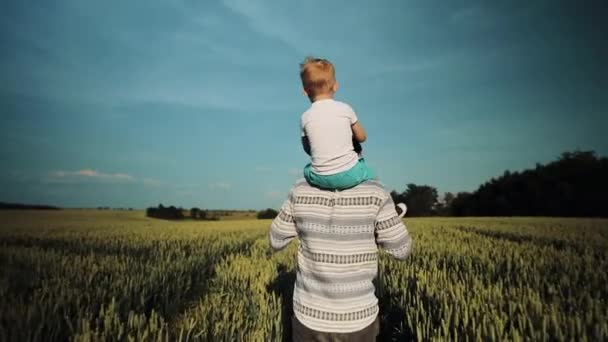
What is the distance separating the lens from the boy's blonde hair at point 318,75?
80.6 inches

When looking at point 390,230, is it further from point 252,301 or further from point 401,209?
point 252,301

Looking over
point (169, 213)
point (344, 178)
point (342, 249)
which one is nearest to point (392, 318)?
point (342, 249)

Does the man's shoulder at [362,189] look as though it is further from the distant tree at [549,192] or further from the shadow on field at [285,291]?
the distant tree at [549,192]

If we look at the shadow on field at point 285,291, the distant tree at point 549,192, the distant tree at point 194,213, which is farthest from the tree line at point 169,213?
the distant tree at point 549,192

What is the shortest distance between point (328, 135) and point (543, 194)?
62793 millimetres

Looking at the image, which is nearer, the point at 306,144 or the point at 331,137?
the point at 331,137

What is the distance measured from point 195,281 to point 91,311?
6.22 feet

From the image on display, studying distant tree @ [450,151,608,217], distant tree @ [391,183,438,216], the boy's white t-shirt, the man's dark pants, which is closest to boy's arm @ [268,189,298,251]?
the boy's white t-shirt

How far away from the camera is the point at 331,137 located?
195 centimetres

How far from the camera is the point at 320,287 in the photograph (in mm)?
2000

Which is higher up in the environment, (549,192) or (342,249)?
(549,192)

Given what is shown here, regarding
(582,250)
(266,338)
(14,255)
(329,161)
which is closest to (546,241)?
(582,250)

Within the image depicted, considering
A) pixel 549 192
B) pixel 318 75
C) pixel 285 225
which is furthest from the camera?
pixel 549 192

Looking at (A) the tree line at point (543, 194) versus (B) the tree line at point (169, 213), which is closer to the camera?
(B) the tree line at point (169, 213)
